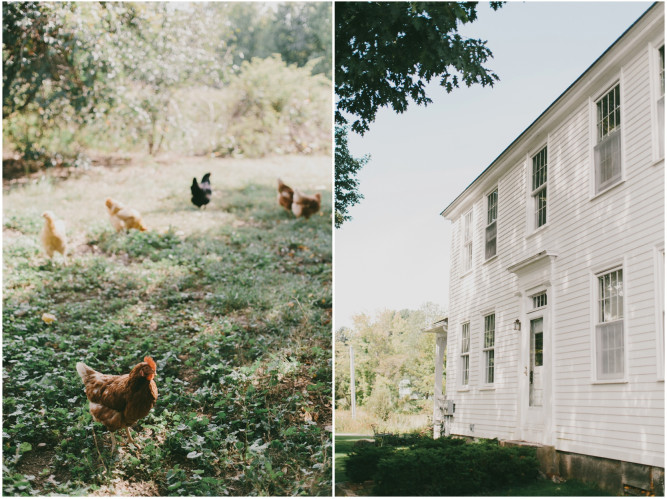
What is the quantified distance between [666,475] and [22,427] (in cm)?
468

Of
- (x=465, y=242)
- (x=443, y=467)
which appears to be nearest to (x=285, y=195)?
(x=465, y=242)

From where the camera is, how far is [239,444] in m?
4.82

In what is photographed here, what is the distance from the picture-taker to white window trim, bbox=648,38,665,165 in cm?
402

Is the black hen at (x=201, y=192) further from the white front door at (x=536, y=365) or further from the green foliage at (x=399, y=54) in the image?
the white front door at (x=536, y=365)

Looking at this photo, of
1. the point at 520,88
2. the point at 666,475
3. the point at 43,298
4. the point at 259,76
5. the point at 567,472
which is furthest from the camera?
the point at 259,76

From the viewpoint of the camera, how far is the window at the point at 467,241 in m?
4.99

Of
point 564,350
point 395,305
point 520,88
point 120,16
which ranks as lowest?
point 564,350

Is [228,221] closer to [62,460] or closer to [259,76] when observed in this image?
[259,76]

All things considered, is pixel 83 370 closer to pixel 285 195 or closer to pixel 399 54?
pixel 285 195

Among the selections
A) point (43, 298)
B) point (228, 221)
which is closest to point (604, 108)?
point (228, 221)

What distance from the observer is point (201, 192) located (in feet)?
23.3

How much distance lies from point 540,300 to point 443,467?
56.6 inches

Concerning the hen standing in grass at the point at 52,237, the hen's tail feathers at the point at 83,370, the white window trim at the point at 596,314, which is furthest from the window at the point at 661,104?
the hen standing in grass at the point at 52,237

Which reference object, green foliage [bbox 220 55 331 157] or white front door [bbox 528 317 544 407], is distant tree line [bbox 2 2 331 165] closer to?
green foliage [bbox 220 55 331 157]
